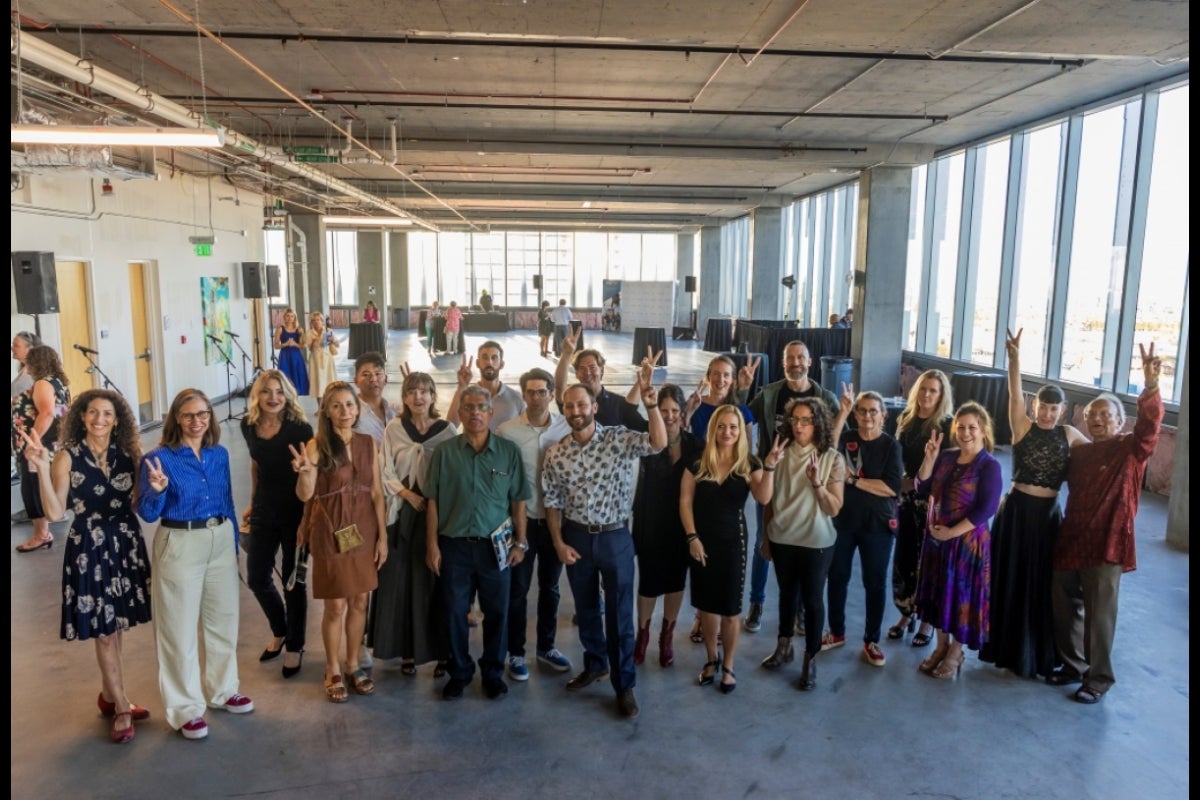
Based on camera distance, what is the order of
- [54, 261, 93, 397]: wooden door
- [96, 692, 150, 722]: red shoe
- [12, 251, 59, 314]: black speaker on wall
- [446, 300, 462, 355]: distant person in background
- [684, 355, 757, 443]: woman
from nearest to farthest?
[96, 692, 150, 722]: red shoe < [684, 355, 757, 443]: woman < [12, 251, 59, 314]: black speaker on wall < [54, 261, 93, 397]: wooden door < [446, 300, 462, 355]: distant person in background

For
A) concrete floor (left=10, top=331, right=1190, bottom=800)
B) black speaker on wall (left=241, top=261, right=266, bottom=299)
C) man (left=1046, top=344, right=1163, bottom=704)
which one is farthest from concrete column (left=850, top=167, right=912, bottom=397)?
black speaker on wall (left=241, top=261, right=266, bottom=299)

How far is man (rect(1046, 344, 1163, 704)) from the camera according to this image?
4.01 metres

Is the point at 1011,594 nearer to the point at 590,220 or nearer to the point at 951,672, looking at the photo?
the point at 951,672

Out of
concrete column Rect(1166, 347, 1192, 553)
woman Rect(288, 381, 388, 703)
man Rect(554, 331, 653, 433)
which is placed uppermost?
man Rect(554, 331, 653, 433)

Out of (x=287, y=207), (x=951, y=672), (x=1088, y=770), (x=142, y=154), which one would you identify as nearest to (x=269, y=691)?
(x=951, y=672)

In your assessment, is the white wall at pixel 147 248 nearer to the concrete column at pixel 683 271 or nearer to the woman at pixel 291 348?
the woman at pixel 291 348

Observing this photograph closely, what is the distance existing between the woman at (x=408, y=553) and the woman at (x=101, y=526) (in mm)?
1094

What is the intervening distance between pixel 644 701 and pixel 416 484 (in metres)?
1.54

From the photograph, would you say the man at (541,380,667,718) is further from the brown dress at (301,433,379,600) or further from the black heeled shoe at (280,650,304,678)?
the black heeled shoe at (280,650,304,678)

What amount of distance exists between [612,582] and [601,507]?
0.36 meters

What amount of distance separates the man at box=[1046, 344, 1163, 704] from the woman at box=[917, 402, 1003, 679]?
1.25 ft

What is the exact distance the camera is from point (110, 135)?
4.88 metres

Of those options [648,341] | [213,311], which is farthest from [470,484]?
[648,341]

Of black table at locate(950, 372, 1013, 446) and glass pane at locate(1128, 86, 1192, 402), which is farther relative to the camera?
black table at locate(950, 372, 1013, 446)
